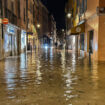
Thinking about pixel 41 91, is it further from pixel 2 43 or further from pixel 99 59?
pixel 2 43

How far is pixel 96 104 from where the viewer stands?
5.26m

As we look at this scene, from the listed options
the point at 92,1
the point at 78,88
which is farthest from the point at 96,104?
the point at 92,1

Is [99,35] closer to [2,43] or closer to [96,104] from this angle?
[2,43]

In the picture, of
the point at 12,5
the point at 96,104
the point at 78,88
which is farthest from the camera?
the point at 12,5

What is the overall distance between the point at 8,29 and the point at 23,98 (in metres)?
17.0

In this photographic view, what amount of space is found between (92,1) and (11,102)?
1552 centimetres

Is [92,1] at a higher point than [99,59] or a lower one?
higher

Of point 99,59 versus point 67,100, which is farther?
point 99,59

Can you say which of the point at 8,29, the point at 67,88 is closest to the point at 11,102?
the point at 67,88

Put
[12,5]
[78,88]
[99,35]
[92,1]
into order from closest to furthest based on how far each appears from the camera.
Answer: [78,88] < [99,35] < [92,1] < [12,5]

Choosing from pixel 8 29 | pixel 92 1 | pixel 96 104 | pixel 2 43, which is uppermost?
pixel 92 1

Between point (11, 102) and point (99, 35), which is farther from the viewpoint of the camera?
point (99, 35)

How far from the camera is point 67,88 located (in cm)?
705

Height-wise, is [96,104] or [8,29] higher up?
[8,29]
